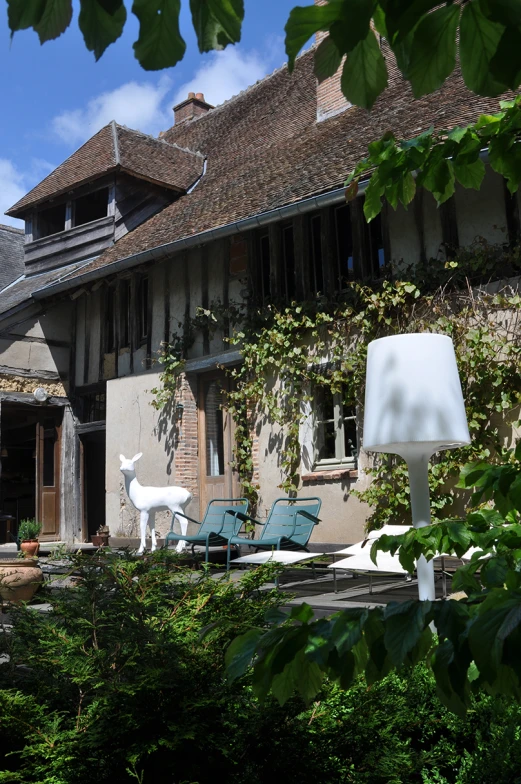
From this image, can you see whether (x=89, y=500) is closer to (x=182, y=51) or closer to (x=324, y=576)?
(x=324, y=576)

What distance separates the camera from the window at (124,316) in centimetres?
1216

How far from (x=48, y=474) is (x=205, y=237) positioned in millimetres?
5447

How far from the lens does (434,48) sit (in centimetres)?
115

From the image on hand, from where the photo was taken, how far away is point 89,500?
13758 mm

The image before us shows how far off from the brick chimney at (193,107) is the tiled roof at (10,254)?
4417 millimetres

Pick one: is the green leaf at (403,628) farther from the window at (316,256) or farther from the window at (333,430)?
the window at (316,256)

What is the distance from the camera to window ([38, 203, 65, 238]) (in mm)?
14164

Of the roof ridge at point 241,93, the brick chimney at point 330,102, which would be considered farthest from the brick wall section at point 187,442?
the roof ridge at point 241,93

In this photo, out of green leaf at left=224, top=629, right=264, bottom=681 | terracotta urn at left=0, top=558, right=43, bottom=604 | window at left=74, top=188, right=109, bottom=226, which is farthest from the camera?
window at left=74, top=188, right=109, bottom=226

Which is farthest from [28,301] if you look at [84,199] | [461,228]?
[461,228]

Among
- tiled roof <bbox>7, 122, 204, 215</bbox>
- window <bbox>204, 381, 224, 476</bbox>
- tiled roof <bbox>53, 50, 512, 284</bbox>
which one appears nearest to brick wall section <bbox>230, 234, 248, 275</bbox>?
tiled roof <bbox>53, 50, 512, 284</bbox>

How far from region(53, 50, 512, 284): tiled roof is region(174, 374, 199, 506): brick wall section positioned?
2091mm

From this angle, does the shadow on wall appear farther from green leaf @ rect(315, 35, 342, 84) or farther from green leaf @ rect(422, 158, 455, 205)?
green leaf @ rect(315, 35, 342, 84)

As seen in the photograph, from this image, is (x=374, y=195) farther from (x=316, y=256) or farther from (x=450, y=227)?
(x=316, y=256)
